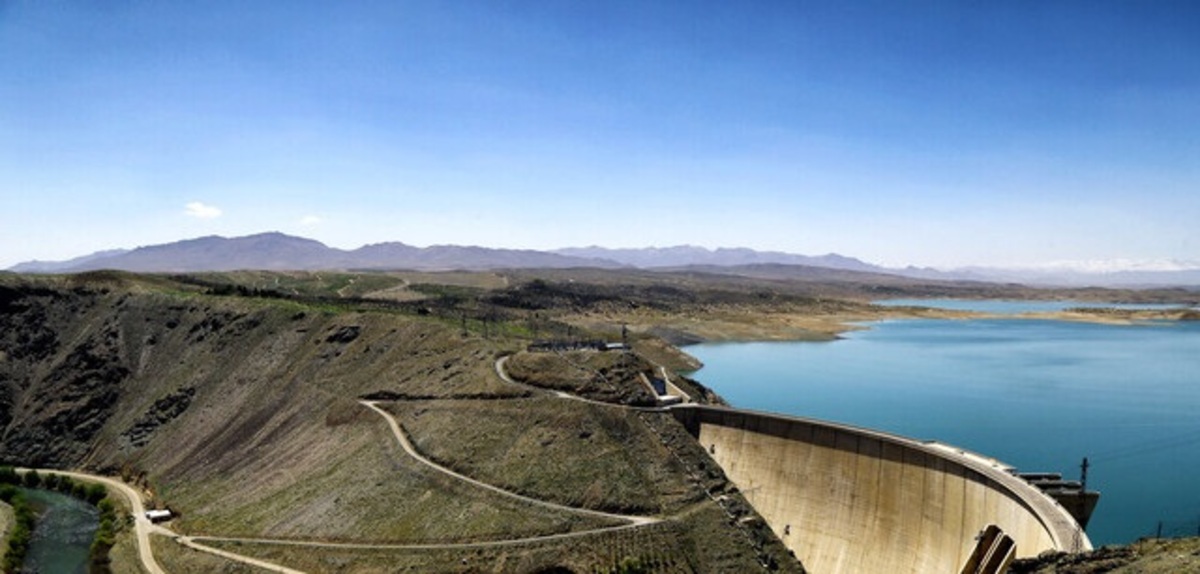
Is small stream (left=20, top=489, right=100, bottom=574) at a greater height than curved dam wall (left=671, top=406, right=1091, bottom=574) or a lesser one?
lesser

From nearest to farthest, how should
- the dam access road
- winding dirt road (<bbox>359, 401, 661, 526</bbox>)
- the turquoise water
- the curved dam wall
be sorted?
the dam access road, the curved dam wall, winding dirt road (<bbox>359, 401, 661, 526</bbox>), the turquoise water

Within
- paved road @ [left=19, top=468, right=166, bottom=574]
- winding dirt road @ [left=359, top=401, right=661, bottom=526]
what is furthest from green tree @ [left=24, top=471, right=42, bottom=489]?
winding dirt road @ [left=359, top=401, right=661, bottom=526]

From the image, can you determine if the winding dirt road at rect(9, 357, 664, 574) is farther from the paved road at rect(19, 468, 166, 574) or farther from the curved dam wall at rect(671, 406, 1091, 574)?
the curved dam wall at rect(671, 406, 1091, 574)

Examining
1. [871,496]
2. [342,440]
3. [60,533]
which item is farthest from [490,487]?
[60,533]

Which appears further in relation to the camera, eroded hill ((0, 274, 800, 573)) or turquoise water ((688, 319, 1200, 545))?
turquoise water ((688, 319, 1200, 545))

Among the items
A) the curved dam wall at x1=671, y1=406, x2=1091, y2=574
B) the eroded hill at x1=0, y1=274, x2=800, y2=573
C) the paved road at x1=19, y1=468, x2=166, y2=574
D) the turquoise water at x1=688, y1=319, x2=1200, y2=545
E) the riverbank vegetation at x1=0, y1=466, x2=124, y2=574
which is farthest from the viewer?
the turquoise water at x1=688, y1=319, x2=1200, y2=545

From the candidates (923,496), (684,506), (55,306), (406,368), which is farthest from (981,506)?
(55,306)

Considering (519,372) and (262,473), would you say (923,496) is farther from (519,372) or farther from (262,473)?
(262,473)

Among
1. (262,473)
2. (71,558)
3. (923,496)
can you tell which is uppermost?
(923,496)
